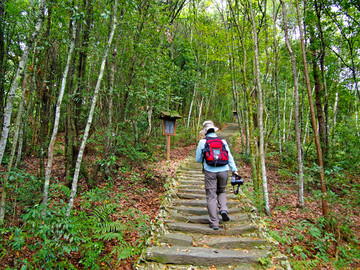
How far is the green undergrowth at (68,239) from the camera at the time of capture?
2969 millimetres

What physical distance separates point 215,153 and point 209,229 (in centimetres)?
163

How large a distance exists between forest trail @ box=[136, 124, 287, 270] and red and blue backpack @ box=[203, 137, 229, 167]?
1448 millimetres

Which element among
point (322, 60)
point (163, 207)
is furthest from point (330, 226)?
point (322, 60)

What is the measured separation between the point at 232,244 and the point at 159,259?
143cm

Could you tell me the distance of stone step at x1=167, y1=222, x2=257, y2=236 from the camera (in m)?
4.18

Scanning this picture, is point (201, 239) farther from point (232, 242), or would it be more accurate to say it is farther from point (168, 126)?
point (168, 126)

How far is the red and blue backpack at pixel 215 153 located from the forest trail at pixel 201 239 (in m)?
1.45

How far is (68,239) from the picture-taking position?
133 inches

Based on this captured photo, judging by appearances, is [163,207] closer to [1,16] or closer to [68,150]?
[68,150]

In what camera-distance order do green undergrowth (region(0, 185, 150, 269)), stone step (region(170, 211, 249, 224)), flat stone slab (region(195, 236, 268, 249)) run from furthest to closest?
stone step (region(170, 211, 249, 224)), flat stone slab (region(195, 236, 268, 249)), green undergrowth (region(0, 185, 150, 269))

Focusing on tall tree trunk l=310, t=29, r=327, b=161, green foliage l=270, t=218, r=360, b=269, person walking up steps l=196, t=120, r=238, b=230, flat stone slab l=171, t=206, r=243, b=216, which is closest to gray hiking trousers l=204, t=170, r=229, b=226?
person walking up steps l=196, t=120, r=238, b=230

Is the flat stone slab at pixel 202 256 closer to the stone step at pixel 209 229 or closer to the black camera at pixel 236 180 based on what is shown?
the stone step at pixel 209 229

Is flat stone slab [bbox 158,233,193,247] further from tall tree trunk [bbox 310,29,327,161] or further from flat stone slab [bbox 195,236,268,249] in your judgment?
tall tree trunk [bbox 310,29,327,161]

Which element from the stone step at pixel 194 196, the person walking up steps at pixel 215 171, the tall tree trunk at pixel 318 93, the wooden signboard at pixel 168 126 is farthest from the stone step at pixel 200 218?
the tall tree trunk at pixel 318 93
